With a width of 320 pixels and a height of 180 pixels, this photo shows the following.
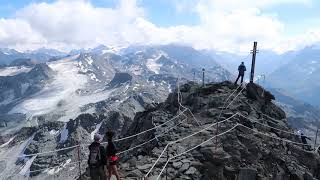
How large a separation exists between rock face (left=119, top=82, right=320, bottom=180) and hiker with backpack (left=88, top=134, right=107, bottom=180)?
13.1ft

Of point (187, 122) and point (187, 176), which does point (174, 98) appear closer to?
point (187, 122)

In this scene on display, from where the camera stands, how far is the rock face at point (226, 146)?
2803 cm

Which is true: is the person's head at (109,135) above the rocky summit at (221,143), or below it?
above

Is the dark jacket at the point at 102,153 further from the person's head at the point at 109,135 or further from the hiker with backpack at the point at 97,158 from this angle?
the person's head at the point at 109,135

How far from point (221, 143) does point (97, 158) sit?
1186cm

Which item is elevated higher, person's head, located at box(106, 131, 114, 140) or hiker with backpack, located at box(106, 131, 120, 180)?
person's head, located at box(106, 131, 114, 140)

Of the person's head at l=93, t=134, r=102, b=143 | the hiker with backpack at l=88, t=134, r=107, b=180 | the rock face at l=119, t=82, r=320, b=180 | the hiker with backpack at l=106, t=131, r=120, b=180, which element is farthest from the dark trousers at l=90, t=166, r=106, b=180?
the rock face at l=119, t=82, r=320, b=180

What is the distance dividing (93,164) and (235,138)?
539 inches

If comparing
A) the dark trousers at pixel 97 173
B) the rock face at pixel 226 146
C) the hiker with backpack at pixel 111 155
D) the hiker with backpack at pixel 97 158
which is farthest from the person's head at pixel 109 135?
the rock face at pixel 226 146

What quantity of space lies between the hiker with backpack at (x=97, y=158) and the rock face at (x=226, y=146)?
399 cm

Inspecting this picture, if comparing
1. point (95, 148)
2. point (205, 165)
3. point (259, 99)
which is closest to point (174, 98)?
point (259, 99)

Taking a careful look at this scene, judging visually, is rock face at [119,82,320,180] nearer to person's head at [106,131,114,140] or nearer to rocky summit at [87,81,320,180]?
rocky summit at [87,81,320,180]

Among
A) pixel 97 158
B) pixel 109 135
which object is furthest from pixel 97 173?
pixel 109 135

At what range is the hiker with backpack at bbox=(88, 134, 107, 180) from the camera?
22156mm
